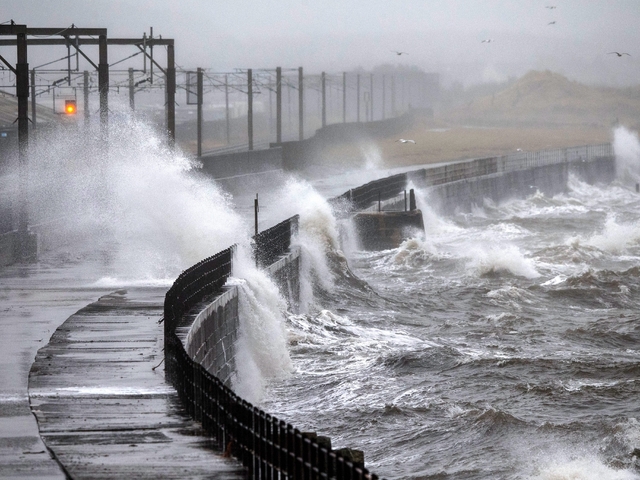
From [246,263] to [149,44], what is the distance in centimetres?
1594

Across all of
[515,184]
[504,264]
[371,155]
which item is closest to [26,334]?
[504,264]

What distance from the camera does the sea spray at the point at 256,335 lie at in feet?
60.4

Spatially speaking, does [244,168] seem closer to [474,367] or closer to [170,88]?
[170,88]

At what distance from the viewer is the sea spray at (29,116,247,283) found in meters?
27.0

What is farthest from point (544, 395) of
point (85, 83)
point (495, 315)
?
point (85, 83)

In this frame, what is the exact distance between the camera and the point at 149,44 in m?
36.4

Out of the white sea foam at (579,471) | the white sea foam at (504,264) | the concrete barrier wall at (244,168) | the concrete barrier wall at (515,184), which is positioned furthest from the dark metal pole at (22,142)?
the concrete barrier wall at (515,184)

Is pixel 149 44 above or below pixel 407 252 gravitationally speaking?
above

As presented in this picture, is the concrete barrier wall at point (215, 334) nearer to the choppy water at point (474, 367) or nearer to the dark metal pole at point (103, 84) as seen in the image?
the choppy water at point (474, 367)

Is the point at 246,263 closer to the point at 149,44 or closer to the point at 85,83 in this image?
the point at 149,44

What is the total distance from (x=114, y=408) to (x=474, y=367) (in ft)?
32.1

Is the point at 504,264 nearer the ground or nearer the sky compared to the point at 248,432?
nearer the ground

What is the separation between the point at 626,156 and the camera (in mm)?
97750

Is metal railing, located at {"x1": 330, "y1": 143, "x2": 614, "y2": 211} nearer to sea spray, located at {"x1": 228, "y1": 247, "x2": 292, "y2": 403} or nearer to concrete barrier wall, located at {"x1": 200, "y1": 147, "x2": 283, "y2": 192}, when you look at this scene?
concrete barrier wall, located at {"x1": 200, "y1": 147, "x2": 283, "y2": 192}
